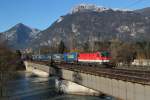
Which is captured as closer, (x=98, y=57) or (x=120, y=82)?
(x=120, y=82)

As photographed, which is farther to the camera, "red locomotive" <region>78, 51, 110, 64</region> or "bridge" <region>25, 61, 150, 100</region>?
"red locomotive" <region>78, 51, 110, 64</region>

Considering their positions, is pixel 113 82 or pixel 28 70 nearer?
pixel 113 82

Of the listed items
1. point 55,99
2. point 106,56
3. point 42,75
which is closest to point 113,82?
point 55,99

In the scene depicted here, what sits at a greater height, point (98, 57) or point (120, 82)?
point (98, 57)

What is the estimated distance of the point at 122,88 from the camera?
3862 centimetres

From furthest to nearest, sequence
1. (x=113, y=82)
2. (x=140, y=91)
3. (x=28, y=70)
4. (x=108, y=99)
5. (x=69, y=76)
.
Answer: (x=28, y=70) < (x=69, y=76) < (x=108, y=99) < (x=113, y=82) < (x=140, y=91)

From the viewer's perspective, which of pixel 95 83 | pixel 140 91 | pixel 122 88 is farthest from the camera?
pixel 95 83

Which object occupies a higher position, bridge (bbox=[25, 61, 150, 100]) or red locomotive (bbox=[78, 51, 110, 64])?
red locomotive (bbox=[78, 51, 110, 64])

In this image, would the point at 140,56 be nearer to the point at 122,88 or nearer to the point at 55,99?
the point at 55,99

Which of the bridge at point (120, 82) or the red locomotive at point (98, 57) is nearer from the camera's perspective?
the bridge at point (120, 82)

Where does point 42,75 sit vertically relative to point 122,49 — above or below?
below

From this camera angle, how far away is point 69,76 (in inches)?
2886

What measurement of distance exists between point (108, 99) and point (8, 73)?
19.1m

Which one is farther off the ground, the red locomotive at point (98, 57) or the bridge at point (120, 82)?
the red locomotive at point (98, 57)
